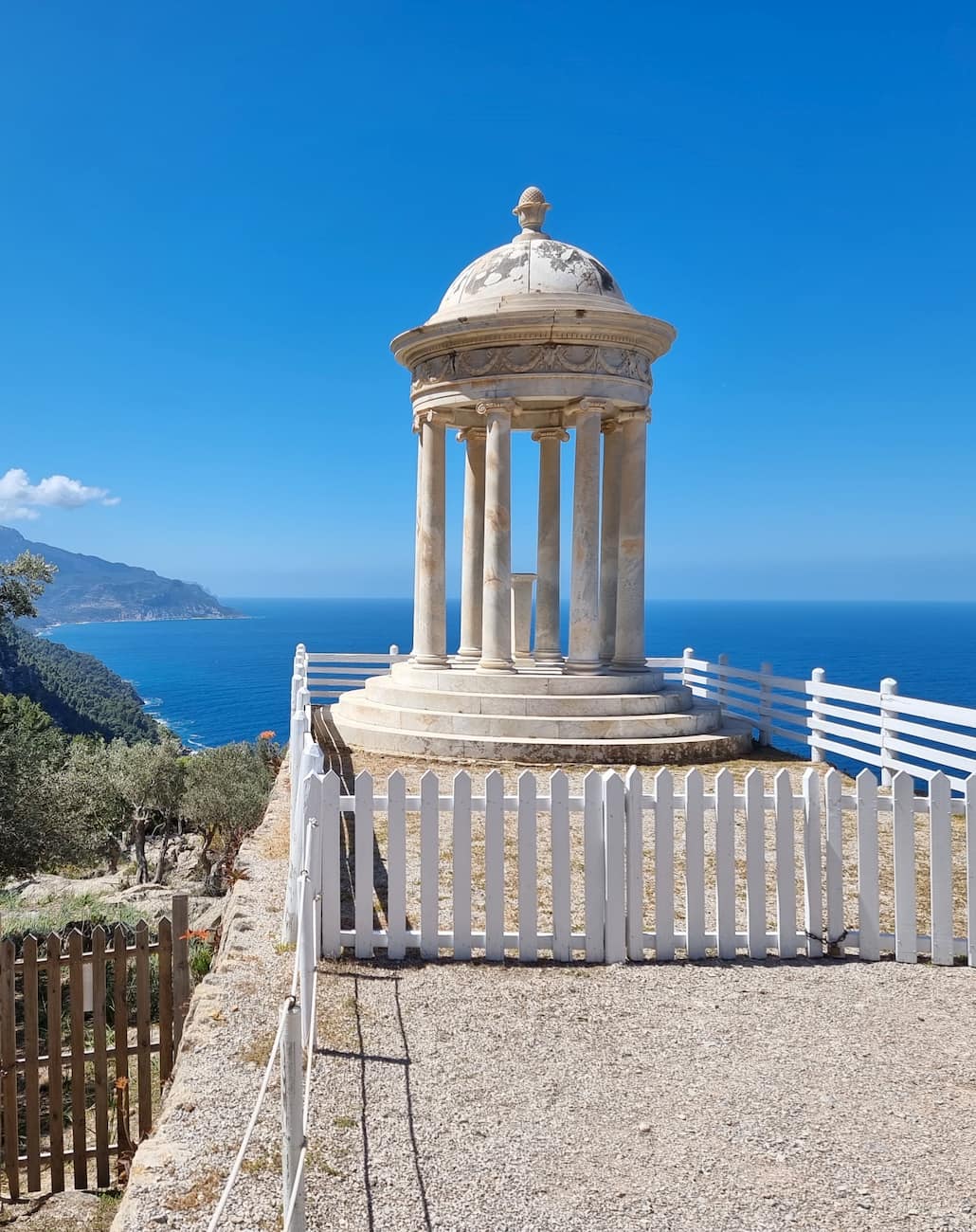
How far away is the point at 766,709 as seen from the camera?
15281 mm

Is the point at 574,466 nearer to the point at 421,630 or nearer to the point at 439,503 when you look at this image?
the point at 439,503

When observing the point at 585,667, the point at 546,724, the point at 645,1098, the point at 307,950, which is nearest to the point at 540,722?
the point at 546,724

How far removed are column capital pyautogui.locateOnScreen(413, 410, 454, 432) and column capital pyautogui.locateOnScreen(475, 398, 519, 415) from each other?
1.23m

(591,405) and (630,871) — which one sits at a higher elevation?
(591,405)

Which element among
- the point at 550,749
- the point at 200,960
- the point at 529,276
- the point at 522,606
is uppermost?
the point at 529,276

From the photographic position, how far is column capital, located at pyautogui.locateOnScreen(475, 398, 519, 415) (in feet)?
48.5

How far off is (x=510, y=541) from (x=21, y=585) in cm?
866

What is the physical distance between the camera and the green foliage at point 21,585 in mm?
15914

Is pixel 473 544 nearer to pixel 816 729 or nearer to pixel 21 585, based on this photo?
pixel 816 729

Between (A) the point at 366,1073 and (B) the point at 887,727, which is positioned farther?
(B) the point at 887,727

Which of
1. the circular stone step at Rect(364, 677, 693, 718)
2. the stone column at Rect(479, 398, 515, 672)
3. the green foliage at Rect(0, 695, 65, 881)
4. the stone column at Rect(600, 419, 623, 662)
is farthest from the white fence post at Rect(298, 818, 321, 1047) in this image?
the green foliage at Rect(0, 695, 65, 881)

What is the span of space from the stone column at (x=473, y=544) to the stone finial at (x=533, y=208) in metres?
3.68

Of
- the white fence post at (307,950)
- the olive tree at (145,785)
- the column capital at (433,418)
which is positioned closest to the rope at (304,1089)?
the white fence post at (307,950)

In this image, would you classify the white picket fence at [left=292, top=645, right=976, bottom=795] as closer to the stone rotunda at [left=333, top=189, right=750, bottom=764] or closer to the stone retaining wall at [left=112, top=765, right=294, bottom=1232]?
the stone rotunda at [left=333, top=189, right=750, bottom=764]
